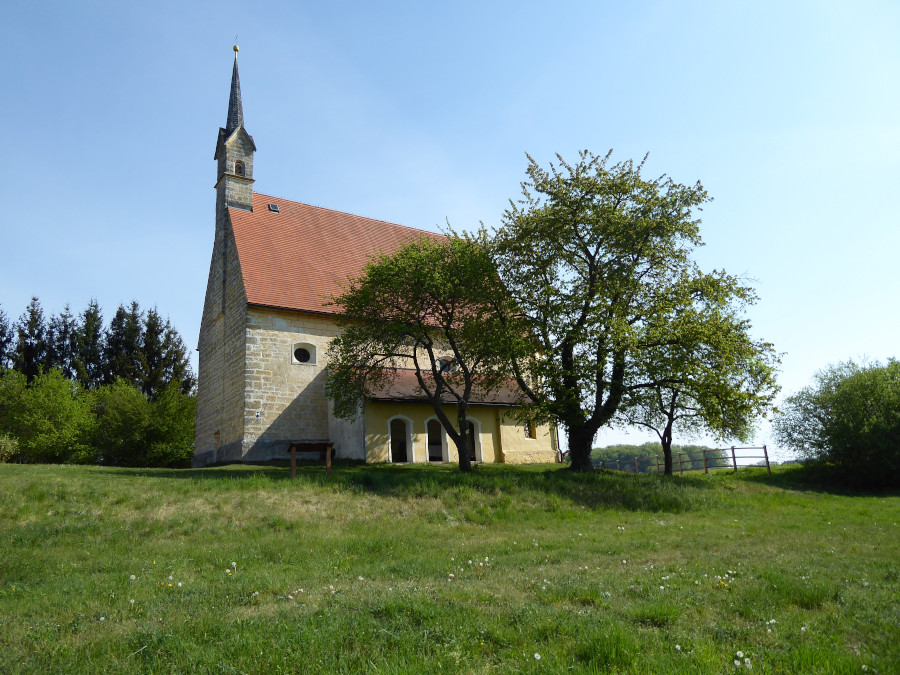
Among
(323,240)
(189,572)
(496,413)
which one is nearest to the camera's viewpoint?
(189,572)

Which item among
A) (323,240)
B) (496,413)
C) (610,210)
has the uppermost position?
(323,240)

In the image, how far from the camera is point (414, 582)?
675 cm

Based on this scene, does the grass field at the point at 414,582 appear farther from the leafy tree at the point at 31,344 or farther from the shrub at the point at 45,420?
the leafy tree at the point at 31,344

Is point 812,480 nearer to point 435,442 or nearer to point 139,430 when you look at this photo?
point 435,442

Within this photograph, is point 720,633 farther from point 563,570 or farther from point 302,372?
point 302,372

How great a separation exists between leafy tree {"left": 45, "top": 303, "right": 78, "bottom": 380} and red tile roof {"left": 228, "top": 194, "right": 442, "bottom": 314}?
22789mm

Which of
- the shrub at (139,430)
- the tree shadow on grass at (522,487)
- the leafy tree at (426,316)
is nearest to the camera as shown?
the tree shadow on grass at (522,487)

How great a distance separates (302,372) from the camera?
24.2 metres

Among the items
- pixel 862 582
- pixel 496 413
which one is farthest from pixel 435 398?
pixel 862 582

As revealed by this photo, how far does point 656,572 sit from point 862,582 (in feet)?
7.14

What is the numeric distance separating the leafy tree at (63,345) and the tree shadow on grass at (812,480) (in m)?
Result: 43.1

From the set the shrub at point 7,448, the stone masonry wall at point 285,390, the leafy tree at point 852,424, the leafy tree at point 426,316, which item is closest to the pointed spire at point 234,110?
the stone masonry wall at point 285,390

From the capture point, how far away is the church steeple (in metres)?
27.5

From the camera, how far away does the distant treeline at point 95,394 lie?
99.5 feet
